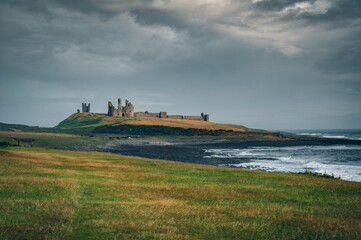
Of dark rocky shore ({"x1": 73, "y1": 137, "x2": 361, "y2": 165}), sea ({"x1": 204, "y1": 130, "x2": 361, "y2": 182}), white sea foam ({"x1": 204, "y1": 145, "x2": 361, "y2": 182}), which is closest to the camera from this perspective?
white sea foam ({"x1": 204, "y1": 145, "x2": 361, "y2": 182})

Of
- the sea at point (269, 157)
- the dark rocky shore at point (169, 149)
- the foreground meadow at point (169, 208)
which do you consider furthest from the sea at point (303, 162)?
the foreground meadow at point (169, 208)

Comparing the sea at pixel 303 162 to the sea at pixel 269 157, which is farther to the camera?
the sea at pixel 269 157

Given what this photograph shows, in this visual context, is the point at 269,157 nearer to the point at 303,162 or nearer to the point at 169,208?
the point at 303,162

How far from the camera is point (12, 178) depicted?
2123cm

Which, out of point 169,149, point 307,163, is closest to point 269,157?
point 307,163

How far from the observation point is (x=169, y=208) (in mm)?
15281

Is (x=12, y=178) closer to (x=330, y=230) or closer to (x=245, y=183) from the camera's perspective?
(x=245, y=183)

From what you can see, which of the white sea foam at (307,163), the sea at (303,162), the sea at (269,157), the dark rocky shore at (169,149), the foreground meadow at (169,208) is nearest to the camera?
the foreground meadow at (169,208)

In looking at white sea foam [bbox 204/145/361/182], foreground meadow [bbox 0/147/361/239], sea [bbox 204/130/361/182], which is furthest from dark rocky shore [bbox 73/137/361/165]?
foreground meadow [bbox 0/147/361/239]

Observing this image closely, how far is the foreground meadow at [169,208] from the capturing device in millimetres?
11398

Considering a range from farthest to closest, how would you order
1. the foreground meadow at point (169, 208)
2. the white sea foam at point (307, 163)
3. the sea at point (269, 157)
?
the sea at point (269, 157) → the white sea foam at point (307, 163) → the foreground meadow at point (169, 208)

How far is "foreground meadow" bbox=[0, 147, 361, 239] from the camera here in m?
11.4

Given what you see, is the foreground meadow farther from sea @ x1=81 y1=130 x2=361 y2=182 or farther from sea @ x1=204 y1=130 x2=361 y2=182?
sea @ x1=81 y1=130 x2=361 y2=182

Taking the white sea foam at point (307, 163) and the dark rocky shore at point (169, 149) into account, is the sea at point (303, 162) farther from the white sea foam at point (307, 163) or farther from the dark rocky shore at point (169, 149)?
the dark rocky shore at point (169, 149)
